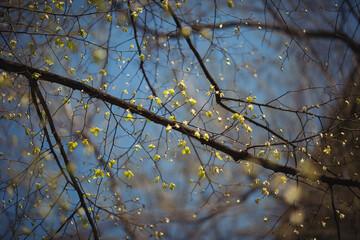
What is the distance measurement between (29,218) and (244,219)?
3.47 metres

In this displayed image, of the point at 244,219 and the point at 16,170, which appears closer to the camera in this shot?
the point at 16,170

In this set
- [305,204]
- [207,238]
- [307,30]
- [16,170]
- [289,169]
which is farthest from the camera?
[207,238]

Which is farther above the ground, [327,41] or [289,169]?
[327,41]

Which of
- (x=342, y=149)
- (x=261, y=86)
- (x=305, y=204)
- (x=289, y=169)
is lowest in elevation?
(x=289, y=169)

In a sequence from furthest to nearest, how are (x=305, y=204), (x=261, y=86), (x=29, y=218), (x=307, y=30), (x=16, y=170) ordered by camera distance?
(x=261, y=86), (x=305, y=204), (x=307, y=30), (x=16, y=170), (x=29, y=218)

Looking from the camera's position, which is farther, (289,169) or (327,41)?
(327,41)

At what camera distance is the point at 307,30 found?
351 centimetres

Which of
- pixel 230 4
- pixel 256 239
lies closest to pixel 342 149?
pixel 256 239

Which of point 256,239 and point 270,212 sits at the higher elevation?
point 270,212

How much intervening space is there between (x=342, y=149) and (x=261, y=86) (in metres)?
1.61

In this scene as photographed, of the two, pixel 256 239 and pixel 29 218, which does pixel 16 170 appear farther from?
pixel 256 239

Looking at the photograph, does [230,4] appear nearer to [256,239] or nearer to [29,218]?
[29,218]

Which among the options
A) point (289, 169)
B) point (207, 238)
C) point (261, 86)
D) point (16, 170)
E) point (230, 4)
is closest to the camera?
point (230, 4)

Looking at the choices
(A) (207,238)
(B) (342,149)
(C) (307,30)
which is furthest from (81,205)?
(C) (307,30)
